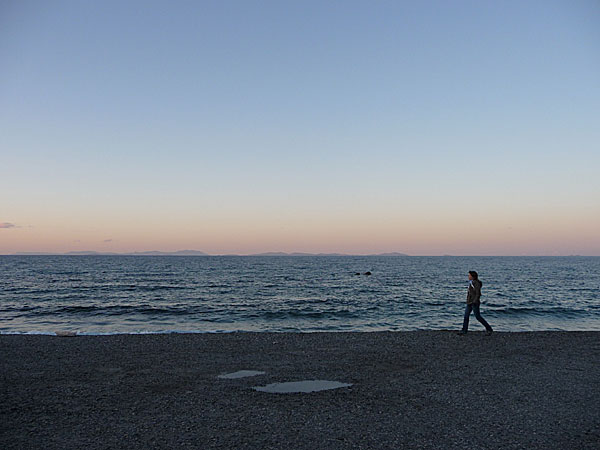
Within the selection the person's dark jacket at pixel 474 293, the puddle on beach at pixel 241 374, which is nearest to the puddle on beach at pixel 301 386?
the puddle on beach at pixel 241 374

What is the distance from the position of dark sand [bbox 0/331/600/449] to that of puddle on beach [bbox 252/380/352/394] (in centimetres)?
28

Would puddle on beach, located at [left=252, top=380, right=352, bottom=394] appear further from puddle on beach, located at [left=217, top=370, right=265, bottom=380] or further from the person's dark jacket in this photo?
the person's dark jacket

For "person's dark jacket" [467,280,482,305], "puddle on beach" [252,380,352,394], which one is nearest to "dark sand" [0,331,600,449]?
"puddle on beach" [252,380,352,394]

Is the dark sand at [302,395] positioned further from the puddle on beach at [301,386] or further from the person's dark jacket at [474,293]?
the person's dark jacket at [474,293]

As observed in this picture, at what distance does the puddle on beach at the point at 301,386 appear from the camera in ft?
28.9

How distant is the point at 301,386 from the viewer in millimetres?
9141

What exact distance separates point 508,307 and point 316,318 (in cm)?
1392

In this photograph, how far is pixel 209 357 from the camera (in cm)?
1204

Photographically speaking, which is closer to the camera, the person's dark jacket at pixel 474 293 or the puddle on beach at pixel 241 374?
the puddle on beach at pixel 241 374

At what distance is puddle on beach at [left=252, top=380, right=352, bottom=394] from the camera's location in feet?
28.9

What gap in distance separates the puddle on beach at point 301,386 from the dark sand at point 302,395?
0.28 meters

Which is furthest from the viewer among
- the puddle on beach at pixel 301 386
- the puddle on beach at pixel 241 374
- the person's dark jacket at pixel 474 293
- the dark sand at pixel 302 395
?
the person's dark jacket at pixel 474 293

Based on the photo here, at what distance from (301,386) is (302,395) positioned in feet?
2.17

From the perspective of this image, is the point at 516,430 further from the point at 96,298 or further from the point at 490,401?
the point at 96,298
